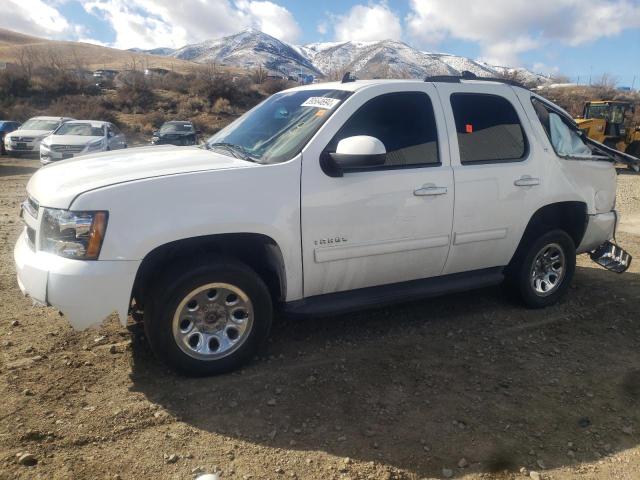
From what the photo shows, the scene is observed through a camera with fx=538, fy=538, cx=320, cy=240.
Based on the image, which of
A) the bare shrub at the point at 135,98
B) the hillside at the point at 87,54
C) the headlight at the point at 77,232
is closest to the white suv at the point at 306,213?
the headlight at the point at 77,232

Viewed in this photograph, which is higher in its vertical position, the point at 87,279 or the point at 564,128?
the point at 564,128

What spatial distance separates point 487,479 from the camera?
2.79 metres

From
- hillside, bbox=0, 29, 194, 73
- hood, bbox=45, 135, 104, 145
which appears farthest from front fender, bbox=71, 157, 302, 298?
hillside, bbox=0, 29, 194, 73

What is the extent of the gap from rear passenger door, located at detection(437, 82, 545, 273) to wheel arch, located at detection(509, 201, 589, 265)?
0.20 metres

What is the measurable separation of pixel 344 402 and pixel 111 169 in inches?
84.6

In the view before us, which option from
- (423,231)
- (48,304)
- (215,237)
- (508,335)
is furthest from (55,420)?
(508,335)

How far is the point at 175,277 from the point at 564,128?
154 inches

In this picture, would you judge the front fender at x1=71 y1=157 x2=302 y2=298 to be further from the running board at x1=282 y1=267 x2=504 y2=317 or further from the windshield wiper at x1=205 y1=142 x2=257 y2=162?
the windshield wiper at x1=205 y1=142 x2=257 y2=162

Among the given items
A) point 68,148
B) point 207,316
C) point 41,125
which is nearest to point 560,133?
point 207,316

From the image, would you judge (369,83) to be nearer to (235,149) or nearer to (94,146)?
(235,149)

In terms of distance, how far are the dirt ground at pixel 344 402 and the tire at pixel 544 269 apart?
267mm

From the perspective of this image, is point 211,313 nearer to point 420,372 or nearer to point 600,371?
point 420,372

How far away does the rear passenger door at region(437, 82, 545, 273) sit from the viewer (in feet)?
14.1

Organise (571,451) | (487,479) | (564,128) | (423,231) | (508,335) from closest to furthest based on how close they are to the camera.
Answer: (487,479)
(571,451)
(423,231)
(508,335)
(564,128)
